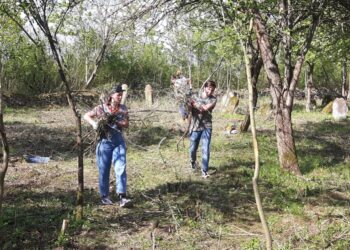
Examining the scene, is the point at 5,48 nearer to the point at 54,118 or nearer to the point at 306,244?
the point at 54,118

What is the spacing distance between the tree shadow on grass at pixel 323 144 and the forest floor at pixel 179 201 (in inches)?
1.7

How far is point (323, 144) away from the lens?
12.5 m

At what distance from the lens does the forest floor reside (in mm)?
5551

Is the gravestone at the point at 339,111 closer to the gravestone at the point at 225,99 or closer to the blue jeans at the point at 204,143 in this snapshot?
the gravestone at the point at 225,99

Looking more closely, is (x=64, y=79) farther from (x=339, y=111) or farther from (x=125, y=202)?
(x=339, y=111)

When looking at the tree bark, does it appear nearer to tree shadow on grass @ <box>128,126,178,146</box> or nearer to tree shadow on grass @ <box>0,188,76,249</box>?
tree shadow on grass @ <box>0,188,76,249</box>

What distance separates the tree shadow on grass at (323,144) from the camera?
9.97 metres

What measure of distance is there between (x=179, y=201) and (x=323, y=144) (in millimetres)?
6721

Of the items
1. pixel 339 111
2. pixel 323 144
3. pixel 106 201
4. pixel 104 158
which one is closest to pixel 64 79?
pixel 104 158

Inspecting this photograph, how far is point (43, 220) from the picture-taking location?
19.9 feet

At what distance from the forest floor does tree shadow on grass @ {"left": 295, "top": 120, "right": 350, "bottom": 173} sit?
44mm

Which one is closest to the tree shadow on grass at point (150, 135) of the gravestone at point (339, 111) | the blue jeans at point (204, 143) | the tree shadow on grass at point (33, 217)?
the blue jeans at point (204, 143)

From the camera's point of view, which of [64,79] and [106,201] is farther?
[106,201]

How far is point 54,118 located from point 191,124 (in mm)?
10086
